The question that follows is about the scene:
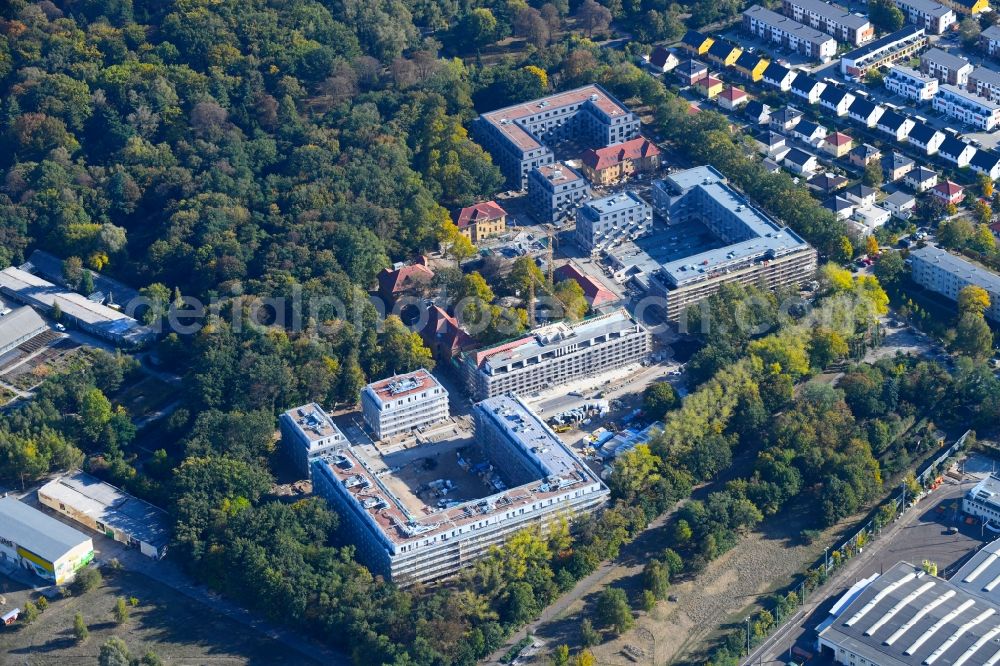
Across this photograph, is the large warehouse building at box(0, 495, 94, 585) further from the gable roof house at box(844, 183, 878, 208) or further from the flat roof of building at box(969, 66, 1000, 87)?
the flat roof of building at box(969, 66, 1000, 87)

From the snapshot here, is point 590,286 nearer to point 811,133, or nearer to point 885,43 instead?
point 811,133

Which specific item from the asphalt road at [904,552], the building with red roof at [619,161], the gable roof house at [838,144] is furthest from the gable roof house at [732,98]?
the asphalt road at [904,552]

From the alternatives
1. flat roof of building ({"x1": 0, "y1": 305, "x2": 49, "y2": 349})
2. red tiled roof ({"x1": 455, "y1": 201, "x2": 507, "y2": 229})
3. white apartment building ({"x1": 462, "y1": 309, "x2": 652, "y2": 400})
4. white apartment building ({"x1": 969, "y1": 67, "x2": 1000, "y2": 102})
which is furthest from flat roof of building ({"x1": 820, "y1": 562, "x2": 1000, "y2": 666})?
flat roof of building ({"x1": 0, "y1": 305, "x2": 49, "y2": 349})

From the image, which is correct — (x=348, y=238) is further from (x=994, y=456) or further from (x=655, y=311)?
(x=994, y=456)

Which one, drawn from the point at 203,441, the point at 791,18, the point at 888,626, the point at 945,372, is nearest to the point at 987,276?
the point at 945,372

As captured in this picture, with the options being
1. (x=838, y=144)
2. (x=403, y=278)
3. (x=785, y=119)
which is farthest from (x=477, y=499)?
(x=785, y=119)

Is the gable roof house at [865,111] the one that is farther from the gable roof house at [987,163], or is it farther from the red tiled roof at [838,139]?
the gable roof house at [987,163]
